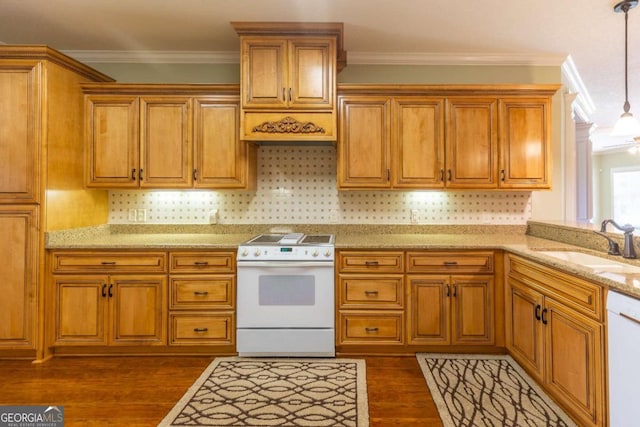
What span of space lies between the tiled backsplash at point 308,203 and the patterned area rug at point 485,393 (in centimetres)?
130

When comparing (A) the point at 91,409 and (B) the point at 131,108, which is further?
(B) the point at 131,108

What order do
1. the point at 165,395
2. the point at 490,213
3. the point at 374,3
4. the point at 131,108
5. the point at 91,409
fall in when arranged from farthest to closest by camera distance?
the point at 490,213 < the point at 131,108 < the point at 374,3 < the point at 165,395 < the point at 91,409

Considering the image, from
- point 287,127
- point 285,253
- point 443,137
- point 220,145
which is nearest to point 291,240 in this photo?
point 285,253

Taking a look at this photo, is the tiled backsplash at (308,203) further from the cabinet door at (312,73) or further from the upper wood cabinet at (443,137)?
the cabinet door at (312,73)

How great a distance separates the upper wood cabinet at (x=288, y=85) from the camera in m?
3.05

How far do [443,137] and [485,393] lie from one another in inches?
78.0

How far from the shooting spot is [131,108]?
3.25 meters

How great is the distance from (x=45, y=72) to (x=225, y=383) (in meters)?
2.63

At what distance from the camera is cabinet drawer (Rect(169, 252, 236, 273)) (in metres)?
2.94

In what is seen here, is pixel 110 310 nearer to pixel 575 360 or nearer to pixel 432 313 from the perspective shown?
pixel 432 313

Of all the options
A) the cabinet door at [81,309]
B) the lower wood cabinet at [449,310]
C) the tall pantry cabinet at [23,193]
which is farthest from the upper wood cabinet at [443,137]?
the tall pantry cabinet at [23,193]

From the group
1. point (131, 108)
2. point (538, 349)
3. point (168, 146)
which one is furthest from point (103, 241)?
point (538, 349)

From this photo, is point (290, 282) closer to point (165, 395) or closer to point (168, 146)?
point (165, 395)

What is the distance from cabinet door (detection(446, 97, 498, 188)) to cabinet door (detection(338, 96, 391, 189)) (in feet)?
1.79
